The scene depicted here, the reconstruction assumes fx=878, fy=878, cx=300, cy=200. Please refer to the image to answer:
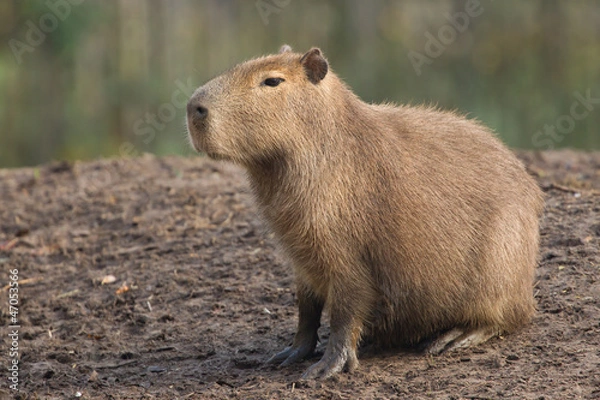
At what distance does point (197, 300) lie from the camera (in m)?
5.45

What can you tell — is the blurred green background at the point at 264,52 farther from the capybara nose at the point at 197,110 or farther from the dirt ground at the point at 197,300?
the capybara nose at the point at 197,110

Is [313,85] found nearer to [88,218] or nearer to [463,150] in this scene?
[463,150]

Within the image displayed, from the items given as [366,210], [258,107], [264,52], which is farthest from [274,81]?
[264,52]

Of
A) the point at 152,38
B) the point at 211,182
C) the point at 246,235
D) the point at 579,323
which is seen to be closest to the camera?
the point at 579,323

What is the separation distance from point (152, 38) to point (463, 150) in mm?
8863

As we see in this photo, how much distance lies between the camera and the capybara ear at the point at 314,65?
4.29m

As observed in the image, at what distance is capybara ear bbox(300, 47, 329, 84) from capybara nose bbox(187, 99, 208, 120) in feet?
1.84

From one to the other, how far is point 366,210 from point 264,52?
9359mm

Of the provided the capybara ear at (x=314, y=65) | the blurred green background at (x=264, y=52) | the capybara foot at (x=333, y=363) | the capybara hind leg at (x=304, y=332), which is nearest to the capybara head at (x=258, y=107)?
the capybara ear at (x=314, y=65)

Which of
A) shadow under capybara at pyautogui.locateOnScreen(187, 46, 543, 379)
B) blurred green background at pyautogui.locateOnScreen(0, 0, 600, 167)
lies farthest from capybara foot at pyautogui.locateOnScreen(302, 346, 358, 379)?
blurred green background at pyautogui.locateOnScreen(0, 0, 600, 167)

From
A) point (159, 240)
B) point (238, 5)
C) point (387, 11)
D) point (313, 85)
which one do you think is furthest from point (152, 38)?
point (313, 85)

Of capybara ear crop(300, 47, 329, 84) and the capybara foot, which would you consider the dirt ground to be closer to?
the capybara foot

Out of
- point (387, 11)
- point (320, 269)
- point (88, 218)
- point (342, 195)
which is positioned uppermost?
point (387, 11)

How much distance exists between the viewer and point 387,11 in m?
13.7
